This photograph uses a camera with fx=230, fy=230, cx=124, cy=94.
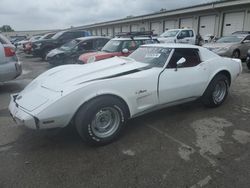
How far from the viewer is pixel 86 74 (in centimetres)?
364

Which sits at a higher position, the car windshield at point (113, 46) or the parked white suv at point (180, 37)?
the parked white suv at point (180, 37)

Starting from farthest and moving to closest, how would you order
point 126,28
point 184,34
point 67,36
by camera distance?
point 126,28, point 184,34, point 67,36

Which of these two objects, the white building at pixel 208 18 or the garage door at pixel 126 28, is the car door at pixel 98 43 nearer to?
the white building at pixel 208 18

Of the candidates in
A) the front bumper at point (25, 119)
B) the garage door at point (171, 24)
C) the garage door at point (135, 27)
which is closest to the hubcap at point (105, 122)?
the front bumper at point (25, 119)

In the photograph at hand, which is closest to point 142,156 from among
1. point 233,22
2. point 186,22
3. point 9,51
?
point 9,51

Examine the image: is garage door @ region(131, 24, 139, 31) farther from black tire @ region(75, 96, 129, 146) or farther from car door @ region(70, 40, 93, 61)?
black tire @ region(75, 96, 129, 146)

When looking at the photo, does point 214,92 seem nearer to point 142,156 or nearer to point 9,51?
point 142,156

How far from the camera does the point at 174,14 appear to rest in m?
25.6

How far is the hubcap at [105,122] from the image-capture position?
3339 mm

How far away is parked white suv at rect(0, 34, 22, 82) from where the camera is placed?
6.23 metres

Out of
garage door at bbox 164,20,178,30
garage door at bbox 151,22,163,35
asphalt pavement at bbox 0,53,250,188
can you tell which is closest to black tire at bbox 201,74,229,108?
asphalt pavement at bbox 0,53,250,188

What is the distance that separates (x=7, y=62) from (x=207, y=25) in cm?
2095

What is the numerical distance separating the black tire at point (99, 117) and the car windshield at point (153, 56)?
1200mm

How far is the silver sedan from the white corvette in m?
6.93
